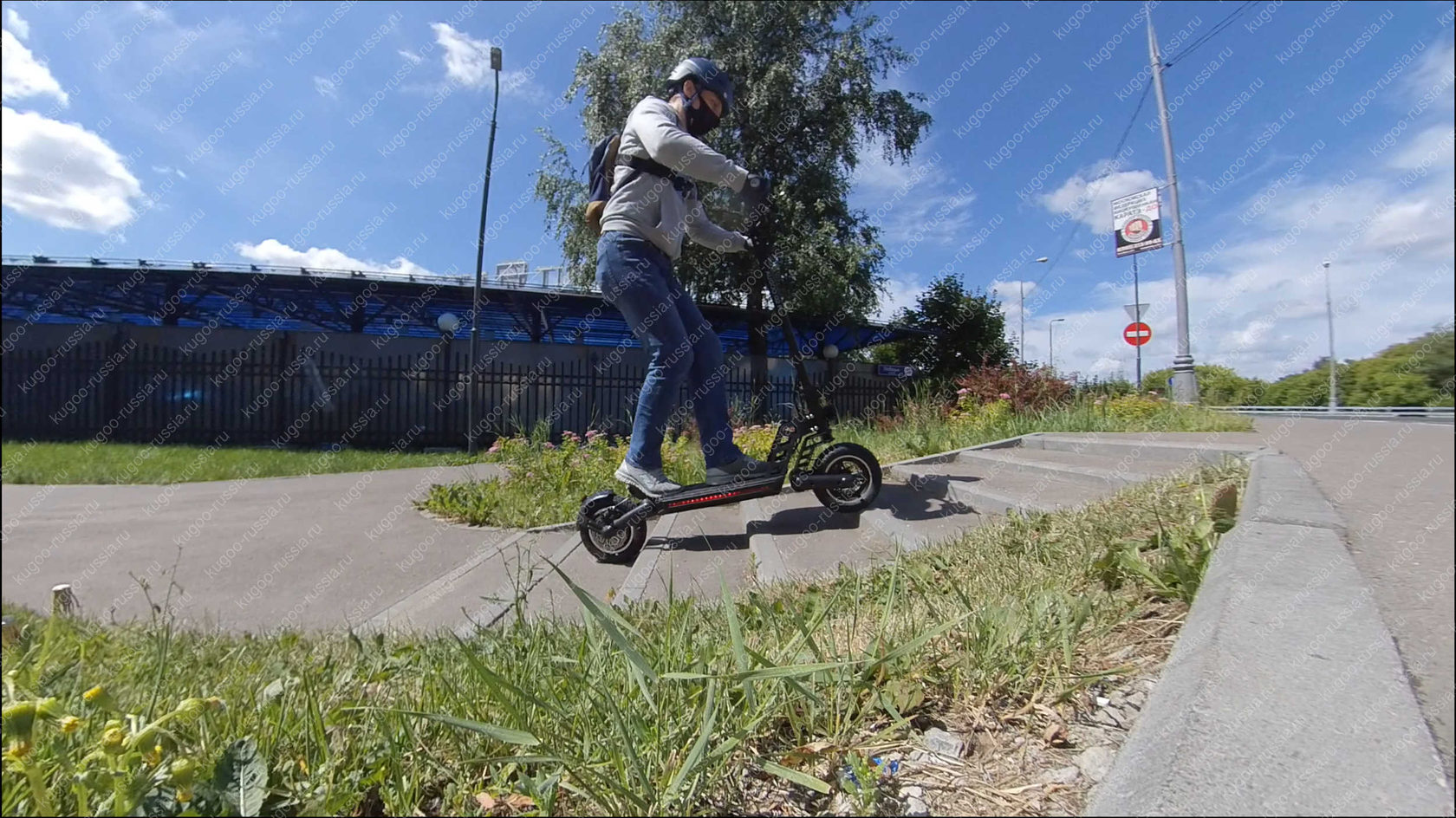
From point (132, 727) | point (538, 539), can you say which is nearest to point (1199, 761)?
point (132, 727)

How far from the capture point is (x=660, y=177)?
2.70 meters

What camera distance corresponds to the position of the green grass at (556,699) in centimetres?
82

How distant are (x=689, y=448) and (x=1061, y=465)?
8.93ft

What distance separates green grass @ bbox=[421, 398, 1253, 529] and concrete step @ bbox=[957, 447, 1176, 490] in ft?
1.78

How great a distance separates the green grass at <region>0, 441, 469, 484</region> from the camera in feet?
3.00

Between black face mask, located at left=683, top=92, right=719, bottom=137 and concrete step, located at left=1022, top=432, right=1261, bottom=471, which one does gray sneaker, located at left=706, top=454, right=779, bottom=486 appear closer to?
black face mask, located at left=683, top=92, right=719, bottom=137

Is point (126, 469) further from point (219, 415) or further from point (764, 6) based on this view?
point (764, 6)

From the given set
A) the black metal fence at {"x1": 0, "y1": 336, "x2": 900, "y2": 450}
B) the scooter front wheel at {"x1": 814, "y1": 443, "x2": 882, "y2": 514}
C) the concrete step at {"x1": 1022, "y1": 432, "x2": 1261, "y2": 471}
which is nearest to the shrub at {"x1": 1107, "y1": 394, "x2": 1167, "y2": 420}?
the concrete step at {"x1": 1022, "y1": 432, "x2": 1261, "y2": 471}

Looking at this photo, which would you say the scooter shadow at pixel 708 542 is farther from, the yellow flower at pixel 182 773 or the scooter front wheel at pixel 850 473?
the yellow flower at pixel 182 773

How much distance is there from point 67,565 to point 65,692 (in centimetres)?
42

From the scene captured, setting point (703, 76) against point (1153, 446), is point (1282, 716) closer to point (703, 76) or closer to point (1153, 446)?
point (703, 76)

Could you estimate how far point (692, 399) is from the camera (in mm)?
2992

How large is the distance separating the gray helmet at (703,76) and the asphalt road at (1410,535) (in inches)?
104

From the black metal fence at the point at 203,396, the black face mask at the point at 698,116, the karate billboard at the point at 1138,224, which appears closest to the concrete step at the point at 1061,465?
the black metal fence at the point at 203,396
